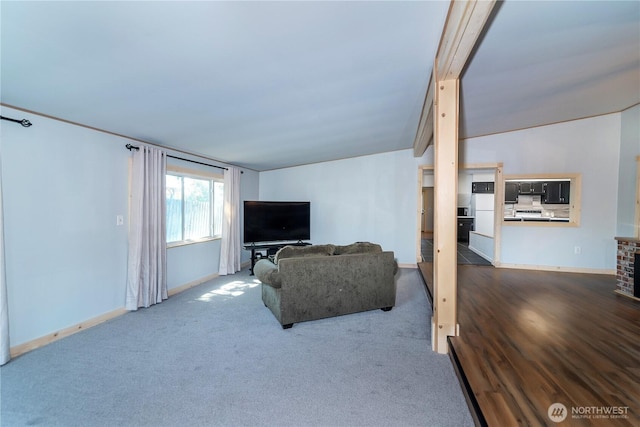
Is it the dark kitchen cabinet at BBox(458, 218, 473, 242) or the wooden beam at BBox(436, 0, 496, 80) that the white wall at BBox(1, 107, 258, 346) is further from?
the dark kitchen cabinet at BBox(458, 218, 473, 242)

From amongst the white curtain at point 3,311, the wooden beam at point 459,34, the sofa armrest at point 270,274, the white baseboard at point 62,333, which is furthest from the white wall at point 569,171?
the white curtain at point 3,311

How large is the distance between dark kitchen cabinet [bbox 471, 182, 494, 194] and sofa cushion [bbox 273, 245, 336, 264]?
7139mm

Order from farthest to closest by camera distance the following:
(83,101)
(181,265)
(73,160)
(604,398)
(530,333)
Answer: (181,265) → (73,160) → (530,333) → (83,101) → (604,398)

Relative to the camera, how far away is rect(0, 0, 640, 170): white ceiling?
4.99ft

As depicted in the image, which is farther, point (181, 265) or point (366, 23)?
point (181, 265)

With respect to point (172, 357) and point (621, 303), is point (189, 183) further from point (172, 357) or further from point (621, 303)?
point (621, 303)

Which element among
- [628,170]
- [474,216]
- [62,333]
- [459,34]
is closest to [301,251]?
[459,34]

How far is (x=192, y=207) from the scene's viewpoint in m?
4.80

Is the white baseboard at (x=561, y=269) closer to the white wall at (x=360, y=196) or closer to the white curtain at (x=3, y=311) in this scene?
the white wall at (x=360, y=196)

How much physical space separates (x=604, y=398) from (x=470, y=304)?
170cm

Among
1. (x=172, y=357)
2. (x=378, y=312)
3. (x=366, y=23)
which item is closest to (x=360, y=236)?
(x=378, y=312)

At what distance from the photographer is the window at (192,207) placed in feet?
14.3

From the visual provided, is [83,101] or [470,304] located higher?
[83,101]

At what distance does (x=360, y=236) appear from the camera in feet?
20.4
